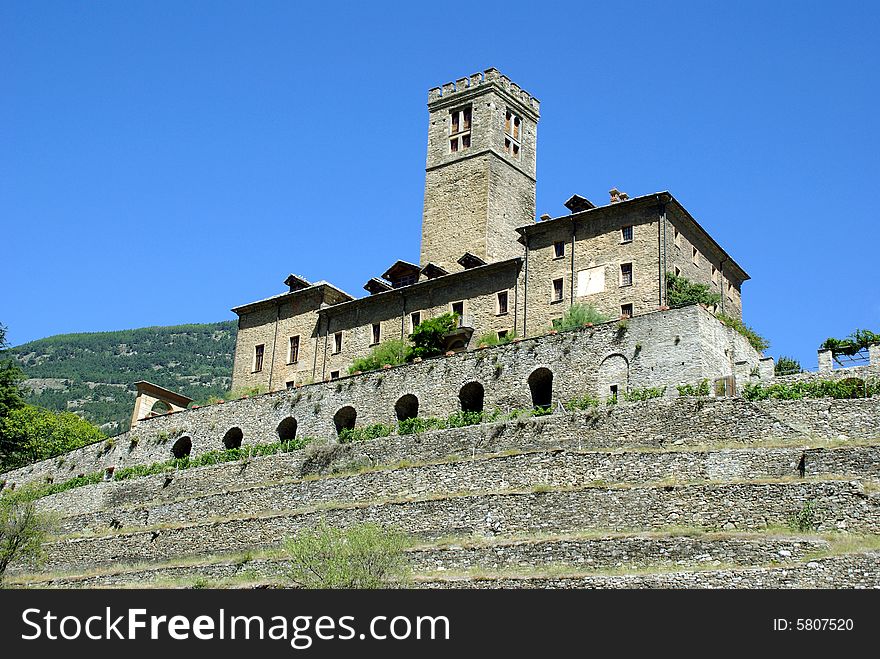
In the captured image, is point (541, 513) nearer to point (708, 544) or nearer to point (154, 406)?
point (708, 544)

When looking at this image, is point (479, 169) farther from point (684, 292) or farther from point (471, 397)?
point (471, 397)

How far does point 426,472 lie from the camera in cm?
4034

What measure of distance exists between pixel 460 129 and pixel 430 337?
17109 millimetres

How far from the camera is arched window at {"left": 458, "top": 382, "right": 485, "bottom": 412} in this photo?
47438 millimetres

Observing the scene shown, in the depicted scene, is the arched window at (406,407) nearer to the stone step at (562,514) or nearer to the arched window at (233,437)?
the stone step at (562,514)

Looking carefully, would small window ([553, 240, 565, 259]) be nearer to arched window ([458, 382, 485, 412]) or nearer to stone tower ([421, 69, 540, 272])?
stone tower ([421, 69, 540, 272])

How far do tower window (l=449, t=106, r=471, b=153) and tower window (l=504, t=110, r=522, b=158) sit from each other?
7.42 feet

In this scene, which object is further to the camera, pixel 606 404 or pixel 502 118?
pixel 502 118

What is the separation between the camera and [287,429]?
5209 cm

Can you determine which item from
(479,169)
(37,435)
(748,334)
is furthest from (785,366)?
(37,435)

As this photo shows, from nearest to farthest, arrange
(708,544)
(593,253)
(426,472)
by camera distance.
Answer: (708,544)
(426,472)
(593,253)

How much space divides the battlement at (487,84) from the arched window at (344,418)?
24.9 meters
